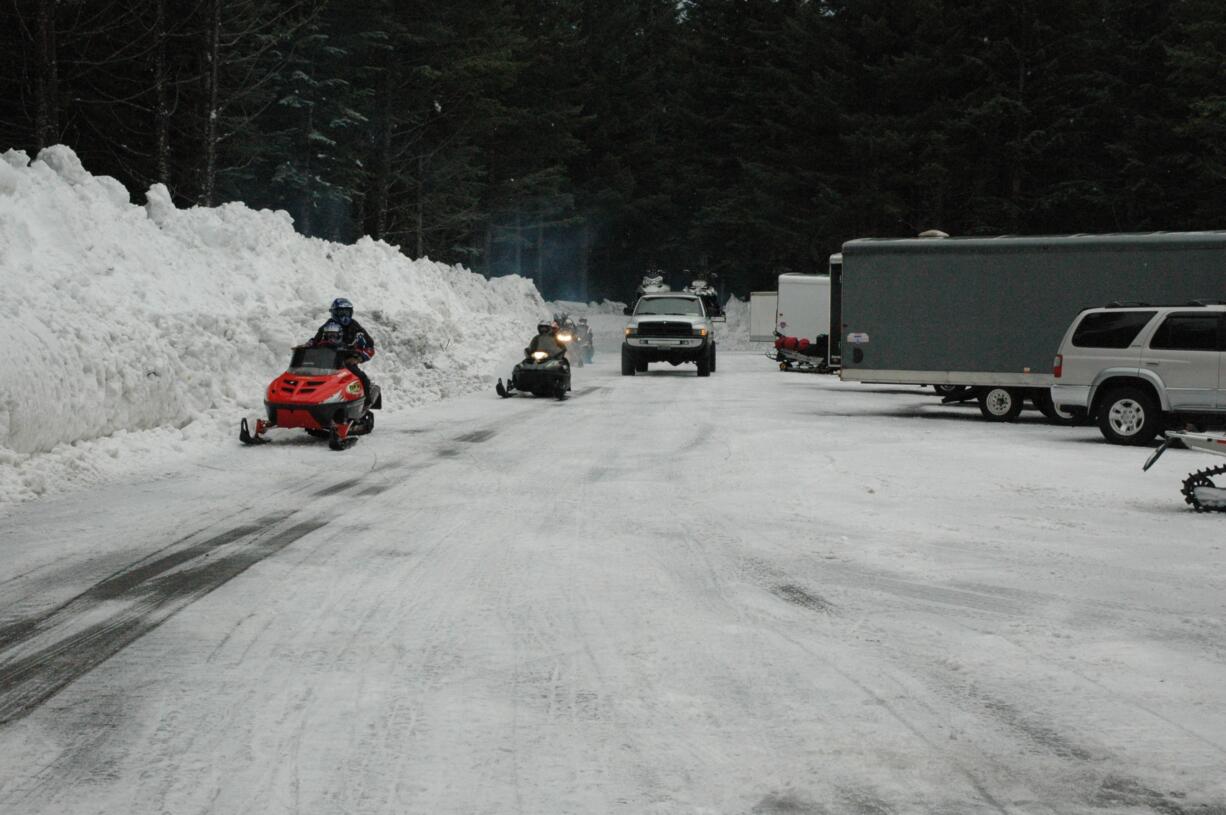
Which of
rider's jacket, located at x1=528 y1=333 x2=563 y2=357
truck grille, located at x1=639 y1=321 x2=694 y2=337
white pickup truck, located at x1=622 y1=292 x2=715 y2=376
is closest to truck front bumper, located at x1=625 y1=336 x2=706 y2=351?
white pickup truck, located at x1=622 y1=292 x2=715 y2=376

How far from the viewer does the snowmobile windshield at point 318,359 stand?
15.9 m

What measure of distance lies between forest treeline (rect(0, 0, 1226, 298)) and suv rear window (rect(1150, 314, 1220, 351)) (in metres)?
22.5

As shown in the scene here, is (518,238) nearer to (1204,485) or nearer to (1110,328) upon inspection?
(1110,328)

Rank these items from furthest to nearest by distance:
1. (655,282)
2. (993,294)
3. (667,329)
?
(655,282), (667,329), (993,294)

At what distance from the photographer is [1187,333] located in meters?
17.0

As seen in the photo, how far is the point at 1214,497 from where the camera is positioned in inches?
421

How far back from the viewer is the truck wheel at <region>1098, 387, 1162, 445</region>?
17.0 meters

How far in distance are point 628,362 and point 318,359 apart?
Answer: 1791 centimetres

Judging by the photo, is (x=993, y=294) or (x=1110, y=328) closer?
(x=1110, y=328)

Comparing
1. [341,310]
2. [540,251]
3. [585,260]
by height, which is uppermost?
[540,251]

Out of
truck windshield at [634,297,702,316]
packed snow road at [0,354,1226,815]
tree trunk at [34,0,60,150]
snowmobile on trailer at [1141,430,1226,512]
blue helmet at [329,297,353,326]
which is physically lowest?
packed snow road at [0,354,1226,815]

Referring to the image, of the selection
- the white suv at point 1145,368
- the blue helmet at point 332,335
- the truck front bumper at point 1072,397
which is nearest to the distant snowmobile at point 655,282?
the truck front bumper at point 1072,397

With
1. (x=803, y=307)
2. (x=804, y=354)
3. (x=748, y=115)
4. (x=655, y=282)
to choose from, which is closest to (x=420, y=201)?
(x=803, y=307)

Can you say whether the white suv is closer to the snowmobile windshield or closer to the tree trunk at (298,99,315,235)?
the snowmobile windshield
